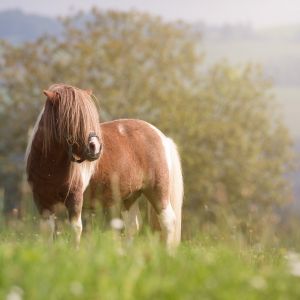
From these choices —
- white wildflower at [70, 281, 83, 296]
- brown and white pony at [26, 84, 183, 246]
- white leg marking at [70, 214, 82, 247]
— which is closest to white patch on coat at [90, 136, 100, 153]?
brown and white pony at [26, 84, 183, 246]

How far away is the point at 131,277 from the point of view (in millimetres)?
4742

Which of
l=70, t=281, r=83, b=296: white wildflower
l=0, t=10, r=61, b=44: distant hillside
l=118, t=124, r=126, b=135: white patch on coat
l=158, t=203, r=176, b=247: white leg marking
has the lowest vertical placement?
l=158, t=203, r=176, b=247: white leg marking

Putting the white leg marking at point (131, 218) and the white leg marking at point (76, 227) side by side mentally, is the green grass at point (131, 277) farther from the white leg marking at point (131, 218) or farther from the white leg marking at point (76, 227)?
the white leg marking at point (131, 218)

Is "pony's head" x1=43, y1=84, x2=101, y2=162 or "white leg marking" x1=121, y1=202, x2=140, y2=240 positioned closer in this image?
"pony's head" x1=43, y1=84, x2=101, y2=162

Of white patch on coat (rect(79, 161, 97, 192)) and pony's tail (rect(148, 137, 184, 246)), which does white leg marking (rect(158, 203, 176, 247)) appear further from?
white patch on coat (rect(79, 161, 97, 192))

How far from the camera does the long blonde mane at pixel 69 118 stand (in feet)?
29.9

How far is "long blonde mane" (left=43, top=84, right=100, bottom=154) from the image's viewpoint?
9.11 metres

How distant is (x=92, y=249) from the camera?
5.81 metres

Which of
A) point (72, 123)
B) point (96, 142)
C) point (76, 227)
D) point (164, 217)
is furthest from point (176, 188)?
point (72, 123)

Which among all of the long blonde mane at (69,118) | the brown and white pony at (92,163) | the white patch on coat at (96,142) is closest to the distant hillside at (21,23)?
the brown and white pony at (92,163)

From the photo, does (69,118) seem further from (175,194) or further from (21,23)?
(21,23)

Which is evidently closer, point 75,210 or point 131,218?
point 75,210

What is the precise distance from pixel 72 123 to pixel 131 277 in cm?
459

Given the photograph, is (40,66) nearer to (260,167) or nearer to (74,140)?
(260,167)
